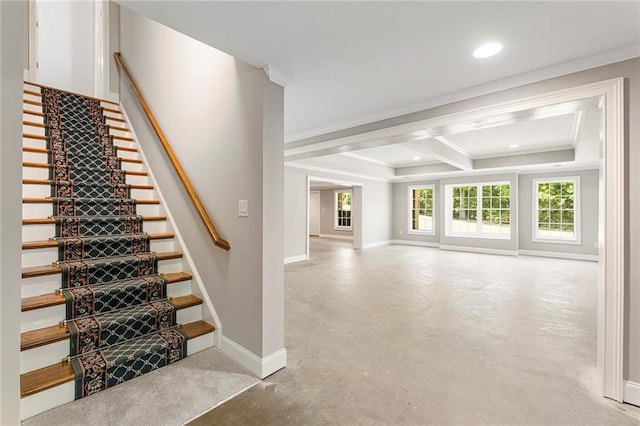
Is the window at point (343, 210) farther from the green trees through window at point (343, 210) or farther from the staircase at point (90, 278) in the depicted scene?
the staircase at point (90, 278)

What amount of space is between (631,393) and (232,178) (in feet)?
10.3

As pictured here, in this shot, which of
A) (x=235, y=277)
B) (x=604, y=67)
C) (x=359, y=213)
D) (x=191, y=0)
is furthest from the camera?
(x=359, y=213)

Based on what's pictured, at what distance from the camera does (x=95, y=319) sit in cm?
208

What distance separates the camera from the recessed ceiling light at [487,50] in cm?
190

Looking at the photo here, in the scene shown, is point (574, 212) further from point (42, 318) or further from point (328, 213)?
point (42, 318)

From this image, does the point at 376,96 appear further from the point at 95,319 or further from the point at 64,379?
the point at 64,379

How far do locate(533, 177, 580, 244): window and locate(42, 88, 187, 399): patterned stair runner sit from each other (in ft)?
29.0

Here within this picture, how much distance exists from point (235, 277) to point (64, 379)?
115 cm

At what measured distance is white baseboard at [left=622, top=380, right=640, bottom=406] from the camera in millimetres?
1815

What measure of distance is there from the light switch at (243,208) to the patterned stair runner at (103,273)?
3.32ft

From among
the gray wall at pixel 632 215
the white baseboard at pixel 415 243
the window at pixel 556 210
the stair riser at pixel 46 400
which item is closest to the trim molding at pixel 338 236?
the white baseboard at pixel 415 243

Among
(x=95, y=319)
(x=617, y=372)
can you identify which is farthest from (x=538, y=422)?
(x=95, y=319)

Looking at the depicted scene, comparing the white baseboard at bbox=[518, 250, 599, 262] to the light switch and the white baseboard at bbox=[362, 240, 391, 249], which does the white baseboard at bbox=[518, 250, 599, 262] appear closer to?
the white baseboard at bbox=[362, 240, 391, 249]

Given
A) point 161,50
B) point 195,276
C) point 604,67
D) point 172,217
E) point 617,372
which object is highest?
point 161,50
